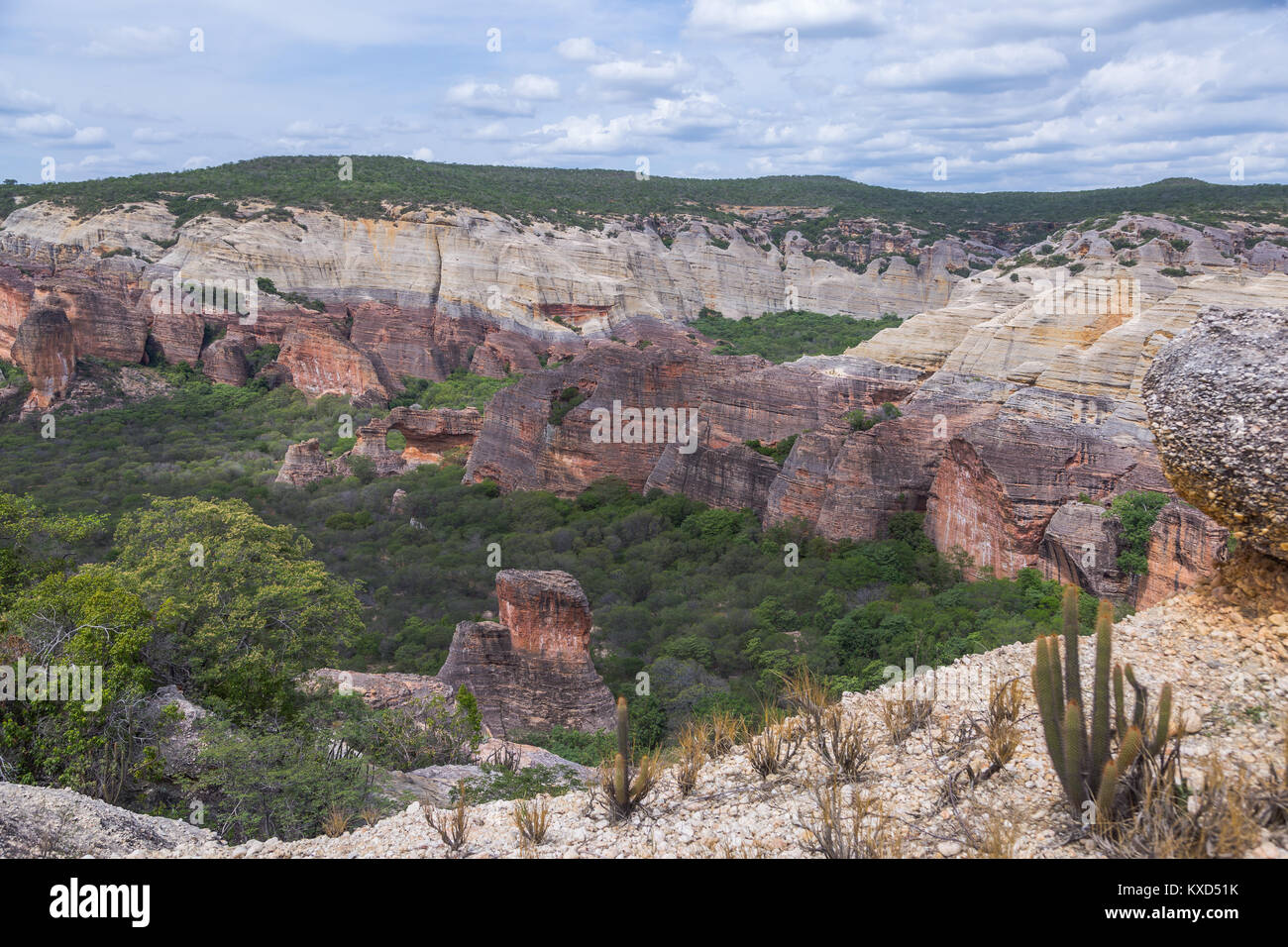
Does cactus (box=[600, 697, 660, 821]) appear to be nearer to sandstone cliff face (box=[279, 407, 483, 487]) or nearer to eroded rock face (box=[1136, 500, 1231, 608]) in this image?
eroded rock face (box=[1136, 500, 1231, 608])

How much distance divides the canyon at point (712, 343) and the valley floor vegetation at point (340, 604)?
1.35 meters

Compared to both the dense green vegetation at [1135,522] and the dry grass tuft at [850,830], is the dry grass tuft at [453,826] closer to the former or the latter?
the dry grass tuft at [850,830]

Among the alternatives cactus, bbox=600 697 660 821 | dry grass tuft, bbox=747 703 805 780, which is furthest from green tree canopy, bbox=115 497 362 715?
dry grass tuft, bbox=747 703 805 780

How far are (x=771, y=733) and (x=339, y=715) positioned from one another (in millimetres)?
7368

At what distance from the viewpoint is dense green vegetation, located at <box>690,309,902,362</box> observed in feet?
148

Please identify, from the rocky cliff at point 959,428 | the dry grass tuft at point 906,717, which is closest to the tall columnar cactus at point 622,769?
the dry grass tuft at point 906,717

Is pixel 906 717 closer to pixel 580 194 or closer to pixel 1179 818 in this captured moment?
pixel 1179 818

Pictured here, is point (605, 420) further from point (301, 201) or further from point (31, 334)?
point (301, 201)

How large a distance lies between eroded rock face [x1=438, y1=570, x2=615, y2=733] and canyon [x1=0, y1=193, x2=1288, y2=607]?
30.1ft

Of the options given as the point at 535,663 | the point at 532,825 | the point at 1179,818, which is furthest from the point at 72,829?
the point at 535,663

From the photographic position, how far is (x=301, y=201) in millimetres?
51906

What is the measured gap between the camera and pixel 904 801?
213 inches

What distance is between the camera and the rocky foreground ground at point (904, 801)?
491cm
